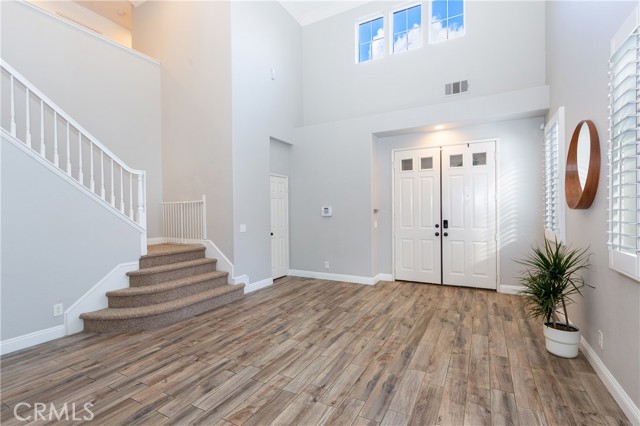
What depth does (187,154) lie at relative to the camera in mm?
→ 5367

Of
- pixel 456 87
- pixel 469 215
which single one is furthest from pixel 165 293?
pixel 456 87

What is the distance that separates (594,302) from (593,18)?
2.56 m

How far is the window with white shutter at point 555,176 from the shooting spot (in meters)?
3.35

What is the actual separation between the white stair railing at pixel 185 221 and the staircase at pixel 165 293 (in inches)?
17.1

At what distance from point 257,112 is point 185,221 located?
2479 mm

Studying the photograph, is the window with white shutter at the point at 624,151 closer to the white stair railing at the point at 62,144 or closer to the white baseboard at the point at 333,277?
the white baseboard at the point at 333,277

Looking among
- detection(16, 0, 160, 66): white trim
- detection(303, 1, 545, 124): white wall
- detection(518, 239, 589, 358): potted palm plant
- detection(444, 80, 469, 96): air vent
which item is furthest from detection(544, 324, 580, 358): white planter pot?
detection(16, 0, 160, 66): white trim

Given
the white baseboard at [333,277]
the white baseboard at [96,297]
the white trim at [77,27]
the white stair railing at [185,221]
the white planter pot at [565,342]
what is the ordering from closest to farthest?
the white planter pot at [565,342] → the white baseboard at [96,297] → the white trim at [77,27] → the white stair railing at [185,221] → the white baseboard at [333,277]

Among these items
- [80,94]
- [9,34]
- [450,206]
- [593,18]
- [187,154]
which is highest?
[9,34]

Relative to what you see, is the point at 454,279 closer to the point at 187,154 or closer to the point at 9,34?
the point at 187,154

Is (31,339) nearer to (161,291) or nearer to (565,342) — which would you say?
(161,291)

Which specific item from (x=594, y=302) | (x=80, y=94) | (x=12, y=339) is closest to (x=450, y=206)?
(x=594, y=302)

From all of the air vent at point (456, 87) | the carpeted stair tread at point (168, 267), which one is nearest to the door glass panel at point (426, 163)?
the air vent at point (456, 87)

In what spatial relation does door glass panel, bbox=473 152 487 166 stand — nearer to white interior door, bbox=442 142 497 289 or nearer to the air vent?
white interior door, bbox=442 142 497 289
